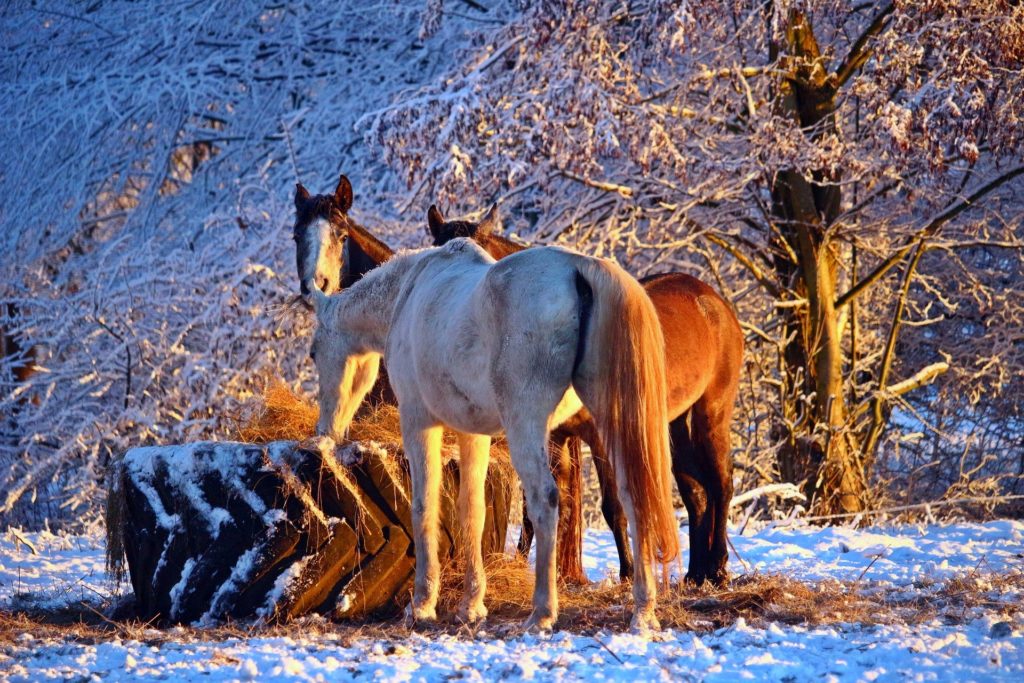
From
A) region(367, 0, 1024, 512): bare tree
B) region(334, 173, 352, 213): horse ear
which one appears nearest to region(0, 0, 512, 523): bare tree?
region(367, 0, 1024, 512): bare tree

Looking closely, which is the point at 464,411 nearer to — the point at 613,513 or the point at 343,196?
the point at 613,513

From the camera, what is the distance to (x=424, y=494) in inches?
201

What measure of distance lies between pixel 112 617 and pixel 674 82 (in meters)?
7.59

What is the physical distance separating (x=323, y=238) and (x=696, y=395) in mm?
2439

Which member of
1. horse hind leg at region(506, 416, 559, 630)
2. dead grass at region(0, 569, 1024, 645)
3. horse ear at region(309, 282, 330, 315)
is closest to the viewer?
horse hind leg at region(506, 416, 559, 630)

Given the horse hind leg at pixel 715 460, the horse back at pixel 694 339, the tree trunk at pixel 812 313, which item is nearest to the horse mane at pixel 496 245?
the horse back at pixel 694 339

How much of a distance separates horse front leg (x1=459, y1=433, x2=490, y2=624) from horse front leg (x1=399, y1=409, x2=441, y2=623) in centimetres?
12

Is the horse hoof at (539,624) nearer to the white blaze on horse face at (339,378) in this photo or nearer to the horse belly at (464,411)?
the horse belly at (464,411)

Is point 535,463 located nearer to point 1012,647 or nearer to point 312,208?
point 1012,647

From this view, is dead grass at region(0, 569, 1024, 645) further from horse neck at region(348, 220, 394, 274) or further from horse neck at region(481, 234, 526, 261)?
horse neck at region(348, 220, 394, 274)

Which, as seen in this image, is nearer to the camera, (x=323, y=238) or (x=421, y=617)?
(x=421, y=617)

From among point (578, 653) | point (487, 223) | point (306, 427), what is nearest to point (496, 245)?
point (487, 223)

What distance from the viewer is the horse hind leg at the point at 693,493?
6.41 meters

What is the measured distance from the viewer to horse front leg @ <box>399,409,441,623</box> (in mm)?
5074
